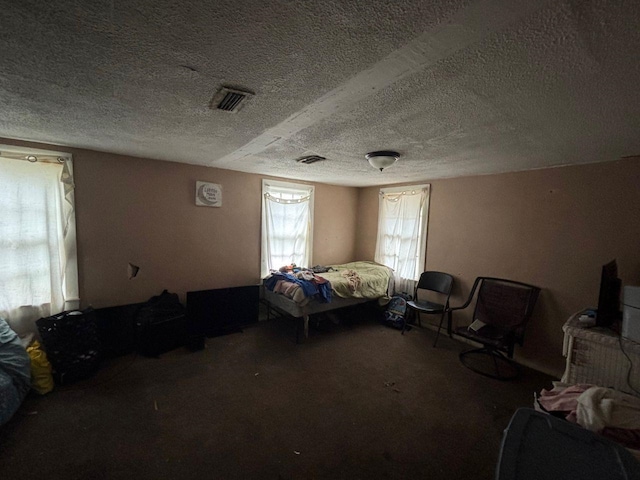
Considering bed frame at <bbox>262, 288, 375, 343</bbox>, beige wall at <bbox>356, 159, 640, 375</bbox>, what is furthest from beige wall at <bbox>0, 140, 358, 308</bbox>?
beige wall at <bbox>356, 159, 640, 375</bbox>

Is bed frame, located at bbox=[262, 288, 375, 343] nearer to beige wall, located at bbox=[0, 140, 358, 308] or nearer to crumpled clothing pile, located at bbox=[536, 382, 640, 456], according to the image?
beige wall, located at bbox=[0, 140, 358, 308]

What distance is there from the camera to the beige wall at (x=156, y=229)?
283 cm

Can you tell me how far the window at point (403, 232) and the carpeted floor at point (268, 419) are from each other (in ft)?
4.74

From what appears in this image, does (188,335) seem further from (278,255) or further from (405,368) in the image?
(405,368)

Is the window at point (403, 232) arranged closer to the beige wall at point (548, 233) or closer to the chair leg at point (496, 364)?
the beige wall at point (548, 233)

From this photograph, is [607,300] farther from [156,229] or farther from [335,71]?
[156,229]

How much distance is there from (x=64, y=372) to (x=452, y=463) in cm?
323

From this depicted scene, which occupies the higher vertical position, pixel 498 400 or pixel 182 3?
pixel 182 3

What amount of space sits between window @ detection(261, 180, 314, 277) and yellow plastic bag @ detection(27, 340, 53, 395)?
7.82ft

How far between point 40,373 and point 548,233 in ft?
16.5

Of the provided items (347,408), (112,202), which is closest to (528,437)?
(347,408)

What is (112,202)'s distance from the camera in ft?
9.57

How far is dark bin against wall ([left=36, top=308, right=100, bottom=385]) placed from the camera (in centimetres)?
236

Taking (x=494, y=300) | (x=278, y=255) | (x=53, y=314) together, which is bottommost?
(x=53, y=314)
